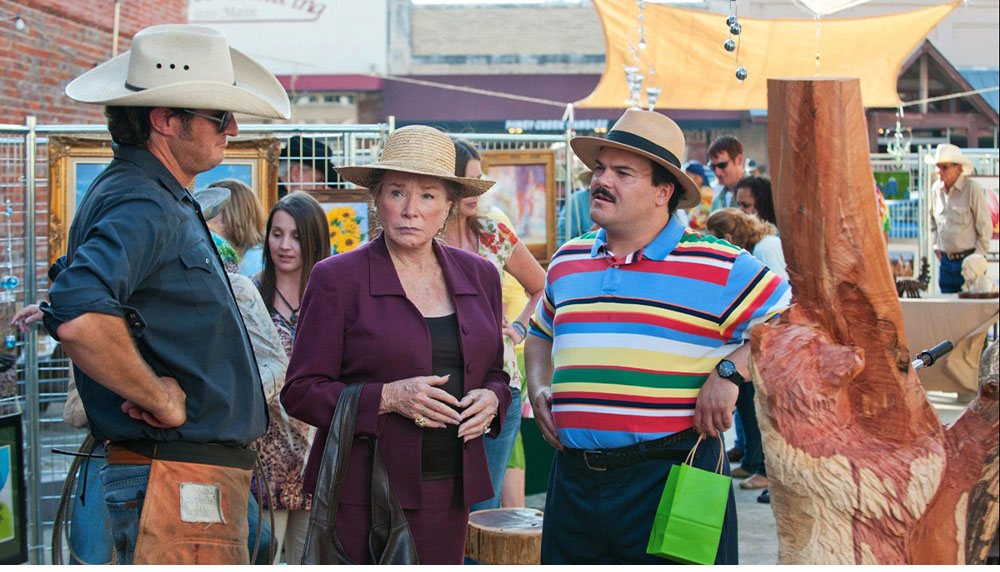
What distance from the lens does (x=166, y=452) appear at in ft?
7.99

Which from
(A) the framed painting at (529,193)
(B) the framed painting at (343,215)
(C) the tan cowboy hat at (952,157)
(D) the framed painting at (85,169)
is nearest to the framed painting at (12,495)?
(D) the framed painting at (85,169)

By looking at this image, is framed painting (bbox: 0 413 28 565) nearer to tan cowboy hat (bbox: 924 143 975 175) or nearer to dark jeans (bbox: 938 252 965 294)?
dark jeans (bbox: 938 252 965 294)

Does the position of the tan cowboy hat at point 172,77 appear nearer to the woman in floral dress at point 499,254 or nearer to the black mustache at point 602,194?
the black mustache at point 602,194

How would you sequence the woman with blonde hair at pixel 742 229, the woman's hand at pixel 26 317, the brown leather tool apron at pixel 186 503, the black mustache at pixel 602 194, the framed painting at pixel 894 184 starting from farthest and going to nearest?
the framed painting at pixel 894 184
the woman with blonde hair at pixel 742 229
the woman's hand at pixel 26 317
the black mustache at pixel 602 194
the brown leather tool apron at pixel 186 503

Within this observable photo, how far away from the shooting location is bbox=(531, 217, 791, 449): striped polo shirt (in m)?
2.88

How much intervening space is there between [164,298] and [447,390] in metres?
0.91

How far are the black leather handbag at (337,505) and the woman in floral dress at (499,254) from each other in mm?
1573

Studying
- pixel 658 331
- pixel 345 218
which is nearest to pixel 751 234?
pixel 345 218

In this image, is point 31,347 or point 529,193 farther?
point 529,193

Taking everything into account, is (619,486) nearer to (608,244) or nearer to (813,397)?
(608,244)

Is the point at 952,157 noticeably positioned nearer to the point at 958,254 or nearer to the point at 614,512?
the point at 958,254

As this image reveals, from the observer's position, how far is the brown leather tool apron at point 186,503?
241cm

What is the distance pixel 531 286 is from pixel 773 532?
2.28 meters

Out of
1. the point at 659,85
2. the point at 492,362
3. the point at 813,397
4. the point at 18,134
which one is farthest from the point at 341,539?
the point at 659,85
